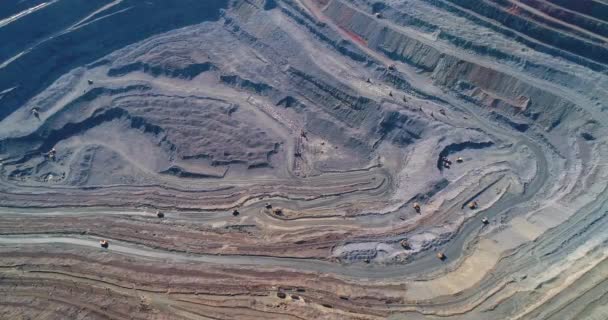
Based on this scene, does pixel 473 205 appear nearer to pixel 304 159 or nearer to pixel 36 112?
pixel 304 159

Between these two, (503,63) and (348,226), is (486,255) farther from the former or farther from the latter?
(503,63)

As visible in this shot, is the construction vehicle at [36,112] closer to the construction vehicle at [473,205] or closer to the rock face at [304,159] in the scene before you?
the rock face at [304,159]

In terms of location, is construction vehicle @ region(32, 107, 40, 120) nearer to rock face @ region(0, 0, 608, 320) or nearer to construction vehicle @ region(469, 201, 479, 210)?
rock face @ region(0, 0, 608, 320)

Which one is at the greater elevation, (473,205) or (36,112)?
(473,205)

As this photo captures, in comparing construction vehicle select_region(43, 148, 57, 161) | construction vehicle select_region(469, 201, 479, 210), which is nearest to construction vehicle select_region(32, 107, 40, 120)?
construction vehicle select_region(43, 148, 57, 161)

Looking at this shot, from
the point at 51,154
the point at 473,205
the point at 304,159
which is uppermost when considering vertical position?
the point at 473,205

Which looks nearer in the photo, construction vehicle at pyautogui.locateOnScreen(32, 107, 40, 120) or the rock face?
the rock face

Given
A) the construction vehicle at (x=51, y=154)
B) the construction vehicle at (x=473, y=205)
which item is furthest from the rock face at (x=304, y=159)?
the construction vehicle at (x=51, y=154)

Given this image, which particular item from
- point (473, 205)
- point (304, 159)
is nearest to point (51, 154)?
point (304, 159)

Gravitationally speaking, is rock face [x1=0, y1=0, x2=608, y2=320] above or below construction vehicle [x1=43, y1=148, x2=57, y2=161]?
above
